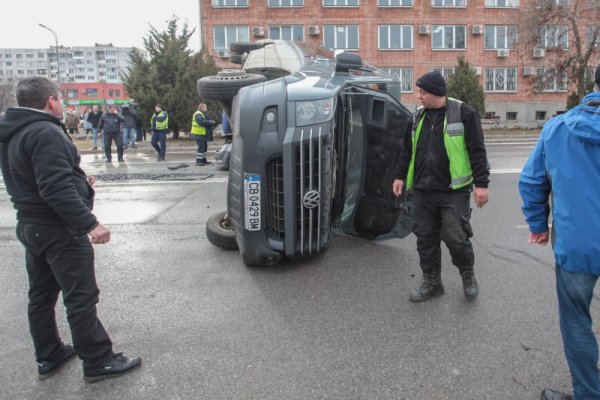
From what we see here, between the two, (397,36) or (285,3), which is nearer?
(285,3)

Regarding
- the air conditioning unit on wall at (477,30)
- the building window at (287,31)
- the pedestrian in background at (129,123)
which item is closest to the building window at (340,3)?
the building window at (287,31)

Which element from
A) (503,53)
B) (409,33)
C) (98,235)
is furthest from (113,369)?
(503,53)

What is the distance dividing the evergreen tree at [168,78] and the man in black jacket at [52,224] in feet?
60.1

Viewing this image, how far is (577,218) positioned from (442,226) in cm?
150

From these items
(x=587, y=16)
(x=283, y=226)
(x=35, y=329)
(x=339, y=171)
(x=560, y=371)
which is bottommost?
(x=560, y=371)

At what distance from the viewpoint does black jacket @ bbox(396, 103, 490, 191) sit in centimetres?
374

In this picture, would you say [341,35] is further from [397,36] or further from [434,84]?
[434,84]

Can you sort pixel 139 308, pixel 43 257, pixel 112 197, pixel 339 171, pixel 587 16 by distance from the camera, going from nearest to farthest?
pixel 43 257 < pixel 139 308 < pixel 339 171 < pixel 112 197 < pixel 587 16

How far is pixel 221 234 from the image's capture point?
18.0ft

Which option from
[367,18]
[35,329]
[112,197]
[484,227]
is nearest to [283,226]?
[35,329]

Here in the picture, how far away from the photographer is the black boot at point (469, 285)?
3.98 m

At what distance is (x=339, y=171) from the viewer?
16.5 ft

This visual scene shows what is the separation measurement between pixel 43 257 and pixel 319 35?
32.7m

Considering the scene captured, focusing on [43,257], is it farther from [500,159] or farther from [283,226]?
[500,159]
